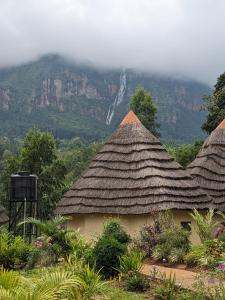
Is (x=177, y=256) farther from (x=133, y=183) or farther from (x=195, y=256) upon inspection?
(x=133, y=183)

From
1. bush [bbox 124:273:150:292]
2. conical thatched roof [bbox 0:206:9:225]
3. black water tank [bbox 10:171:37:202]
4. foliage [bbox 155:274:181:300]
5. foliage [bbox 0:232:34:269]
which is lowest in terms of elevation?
conical thatched roof [bbox 0:206:9:225]

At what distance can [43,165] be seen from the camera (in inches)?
1352

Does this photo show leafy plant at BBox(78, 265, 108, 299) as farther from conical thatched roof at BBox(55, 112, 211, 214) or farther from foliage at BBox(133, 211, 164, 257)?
conical thatched roof at BBox(55, 112, 211, 214)

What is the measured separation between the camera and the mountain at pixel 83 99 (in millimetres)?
122188

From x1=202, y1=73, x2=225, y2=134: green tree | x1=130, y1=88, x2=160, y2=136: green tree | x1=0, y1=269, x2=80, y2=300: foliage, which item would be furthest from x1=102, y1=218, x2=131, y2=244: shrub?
x1=130, y1=88, x2=160, y2=136: green tree

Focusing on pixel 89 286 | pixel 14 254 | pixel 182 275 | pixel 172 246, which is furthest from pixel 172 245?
pixel 89 286

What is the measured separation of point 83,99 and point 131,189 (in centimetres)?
12564

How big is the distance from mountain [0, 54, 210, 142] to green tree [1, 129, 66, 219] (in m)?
77.7

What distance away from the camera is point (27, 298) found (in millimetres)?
6500

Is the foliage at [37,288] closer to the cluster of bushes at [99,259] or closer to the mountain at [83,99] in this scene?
the cluster of bushes at [99,259]

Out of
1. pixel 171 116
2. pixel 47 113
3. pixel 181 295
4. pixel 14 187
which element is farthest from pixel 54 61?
pixel 181 295

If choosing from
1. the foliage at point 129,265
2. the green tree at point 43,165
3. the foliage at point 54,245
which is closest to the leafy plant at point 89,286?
the foliage at point 129,265

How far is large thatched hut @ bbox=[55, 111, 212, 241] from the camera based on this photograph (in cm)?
1895

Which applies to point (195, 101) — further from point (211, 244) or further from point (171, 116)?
point (211, 244)
